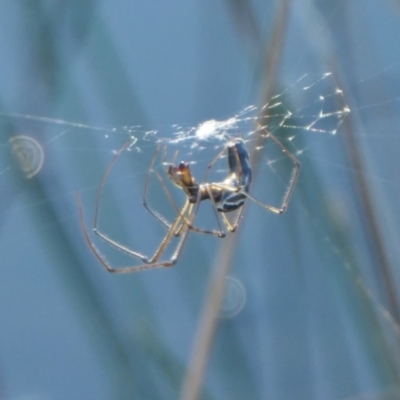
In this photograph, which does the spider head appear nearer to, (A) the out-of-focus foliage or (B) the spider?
(B) the spider

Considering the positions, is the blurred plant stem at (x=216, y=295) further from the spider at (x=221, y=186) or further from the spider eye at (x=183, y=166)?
the spider eye at (x=183, y=166)

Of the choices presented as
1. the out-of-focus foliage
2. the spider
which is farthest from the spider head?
the out-of-focus foliage

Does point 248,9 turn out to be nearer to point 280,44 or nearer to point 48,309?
point 280,44

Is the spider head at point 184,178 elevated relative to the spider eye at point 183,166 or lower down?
lower down

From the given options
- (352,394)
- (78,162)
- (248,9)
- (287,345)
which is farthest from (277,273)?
(248,9)

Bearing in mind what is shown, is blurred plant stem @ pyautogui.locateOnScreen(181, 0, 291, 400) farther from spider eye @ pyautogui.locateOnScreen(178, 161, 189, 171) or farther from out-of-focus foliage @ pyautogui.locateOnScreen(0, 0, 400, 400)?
spider eye @ pyautogui.locateOnScreen(178, 161, 189, 171)

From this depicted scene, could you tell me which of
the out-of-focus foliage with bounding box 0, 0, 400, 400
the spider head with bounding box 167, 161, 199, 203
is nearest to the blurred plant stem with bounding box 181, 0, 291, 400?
the out-of-focus foliage with bounding box 0, 0, 400, 400

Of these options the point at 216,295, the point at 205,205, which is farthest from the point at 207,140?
A: the point at 205,205

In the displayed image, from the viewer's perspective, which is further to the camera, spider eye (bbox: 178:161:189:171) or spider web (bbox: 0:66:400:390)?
spider web (bbox: 0:66:400:390)

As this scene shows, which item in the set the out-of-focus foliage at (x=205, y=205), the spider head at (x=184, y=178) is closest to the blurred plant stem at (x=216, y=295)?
the out-of-focus foliage at (x=205, y=205)

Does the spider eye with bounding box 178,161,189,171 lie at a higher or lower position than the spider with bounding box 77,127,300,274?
higher
